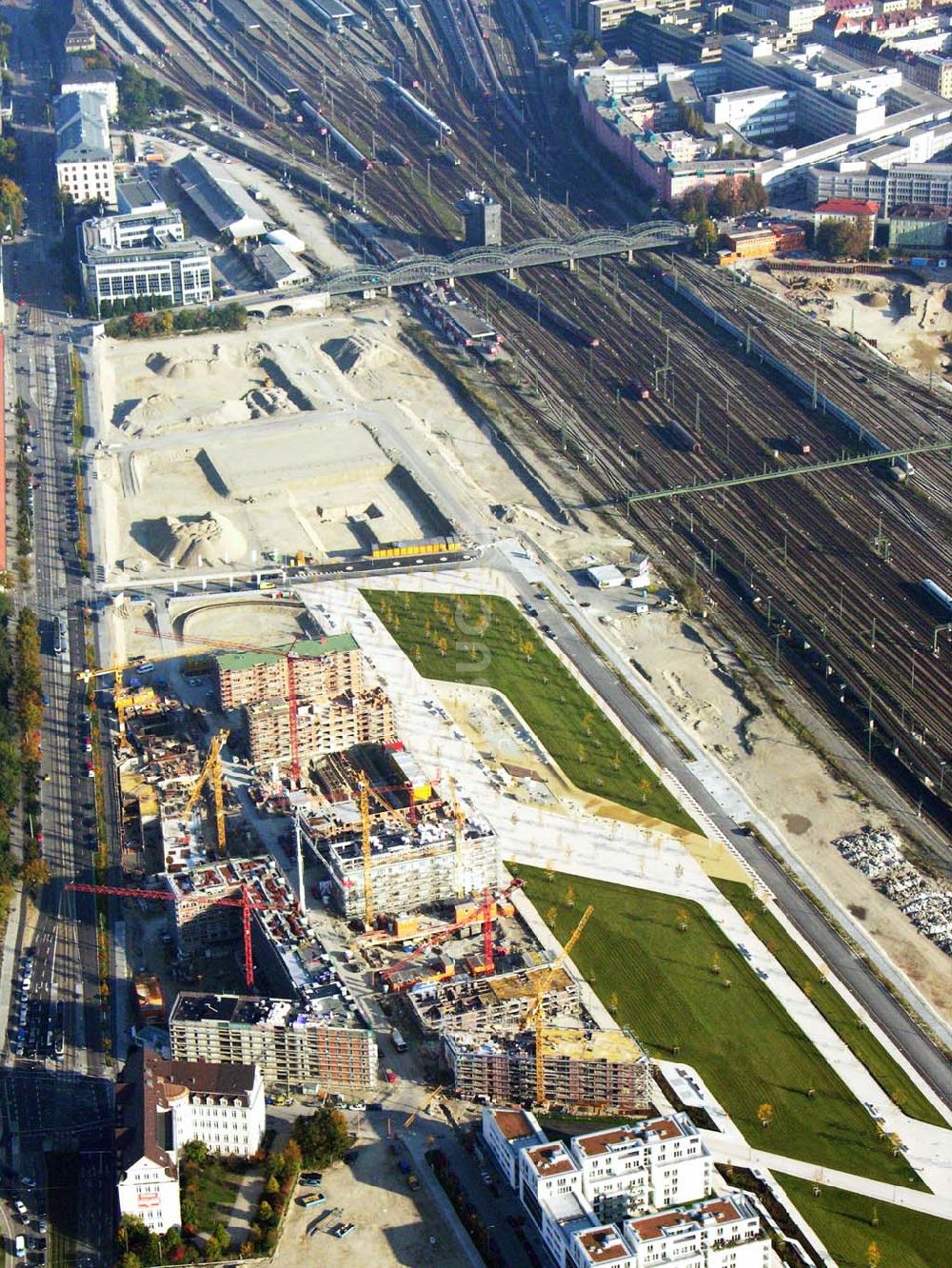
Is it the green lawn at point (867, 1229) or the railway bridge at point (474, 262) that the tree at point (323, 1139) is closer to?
the green lawn at point (867, 1229)

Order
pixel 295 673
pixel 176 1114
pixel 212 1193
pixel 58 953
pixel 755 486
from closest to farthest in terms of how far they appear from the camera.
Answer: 1. pixel 212 1193
2. pixel 176 1114
3. pixel 58 953
4. pixel 295 673
5. pixel 755 486

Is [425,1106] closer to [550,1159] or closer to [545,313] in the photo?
[550,1159]

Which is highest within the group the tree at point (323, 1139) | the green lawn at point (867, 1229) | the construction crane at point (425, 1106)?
the tree at point (323, 1139)

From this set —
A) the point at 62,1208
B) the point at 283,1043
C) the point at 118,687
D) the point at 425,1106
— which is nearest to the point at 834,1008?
the point at 425,1106

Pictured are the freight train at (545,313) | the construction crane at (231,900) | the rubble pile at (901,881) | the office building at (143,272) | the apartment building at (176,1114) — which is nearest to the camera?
the apartment building at (176,1114)

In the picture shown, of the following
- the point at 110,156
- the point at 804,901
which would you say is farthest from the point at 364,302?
the point at 804,901

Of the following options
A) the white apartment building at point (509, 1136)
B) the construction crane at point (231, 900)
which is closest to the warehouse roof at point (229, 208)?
the construction crane at point (231, 900)
